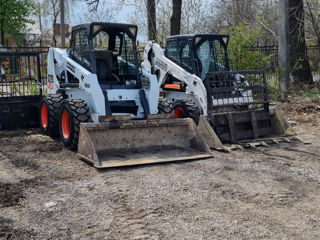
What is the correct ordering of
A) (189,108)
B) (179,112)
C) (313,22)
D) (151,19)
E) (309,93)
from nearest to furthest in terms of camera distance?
(189,108)
(179,112)
(309,93)
(313,22)
(151,19)

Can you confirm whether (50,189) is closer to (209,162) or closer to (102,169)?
(102,169)

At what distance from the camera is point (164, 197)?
6.00 m

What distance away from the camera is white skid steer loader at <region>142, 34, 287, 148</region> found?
31.4 ft

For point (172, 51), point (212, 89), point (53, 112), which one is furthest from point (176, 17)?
point (53, 112)

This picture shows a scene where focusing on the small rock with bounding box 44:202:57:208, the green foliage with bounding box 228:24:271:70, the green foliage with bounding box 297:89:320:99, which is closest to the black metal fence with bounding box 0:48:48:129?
the small rock with bounding box 44:202:57:208

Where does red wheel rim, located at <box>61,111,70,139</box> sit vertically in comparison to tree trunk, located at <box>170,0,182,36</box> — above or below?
below

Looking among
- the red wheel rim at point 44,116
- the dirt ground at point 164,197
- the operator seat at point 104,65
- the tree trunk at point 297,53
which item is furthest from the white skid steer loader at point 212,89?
the tree trunk at point 297,53

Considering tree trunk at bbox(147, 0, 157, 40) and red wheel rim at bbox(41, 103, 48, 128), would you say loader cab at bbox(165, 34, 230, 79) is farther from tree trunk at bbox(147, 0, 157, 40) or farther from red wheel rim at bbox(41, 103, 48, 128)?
tree trunk at bbox(147, 0, 157, 40)

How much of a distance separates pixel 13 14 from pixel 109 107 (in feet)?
80.3

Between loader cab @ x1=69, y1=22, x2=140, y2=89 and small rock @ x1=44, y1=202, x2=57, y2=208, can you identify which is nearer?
small rock @ x1=44, y1=202, x2=57, y2=208

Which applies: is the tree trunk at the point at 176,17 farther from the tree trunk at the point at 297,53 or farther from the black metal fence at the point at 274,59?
the tree trunk at the point at 297,53

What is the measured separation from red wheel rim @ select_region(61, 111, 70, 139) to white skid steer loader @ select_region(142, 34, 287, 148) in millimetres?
1883

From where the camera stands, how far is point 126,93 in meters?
9.16

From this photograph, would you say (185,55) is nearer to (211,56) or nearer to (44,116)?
(211,56)
